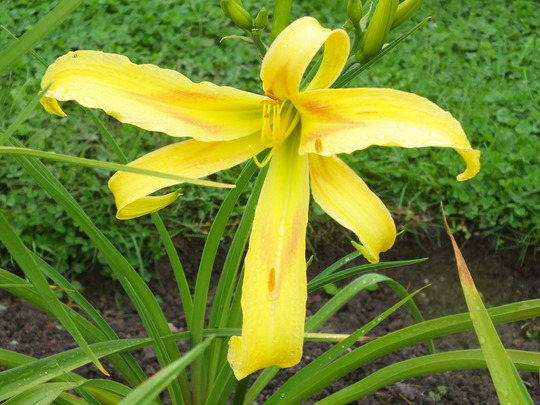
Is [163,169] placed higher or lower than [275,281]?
higher

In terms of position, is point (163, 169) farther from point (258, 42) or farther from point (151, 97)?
point (258, 42)

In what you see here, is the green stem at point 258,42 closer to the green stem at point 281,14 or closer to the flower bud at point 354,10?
the green stem at point 281,14

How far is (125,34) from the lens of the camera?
123 inches

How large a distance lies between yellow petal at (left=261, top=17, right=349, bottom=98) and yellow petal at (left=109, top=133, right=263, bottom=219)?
0.41ft

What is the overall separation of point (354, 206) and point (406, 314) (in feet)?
4.45

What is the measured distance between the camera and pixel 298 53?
105 centimetres

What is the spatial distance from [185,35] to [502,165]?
1.45m

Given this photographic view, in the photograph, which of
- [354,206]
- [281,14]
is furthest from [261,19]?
[354,206]

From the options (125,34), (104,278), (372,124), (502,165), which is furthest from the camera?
(125,34)

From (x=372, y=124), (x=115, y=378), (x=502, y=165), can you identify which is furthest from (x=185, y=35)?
(x=372, y=124)

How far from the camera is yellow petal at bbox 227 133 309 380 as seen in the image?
104 centimetres

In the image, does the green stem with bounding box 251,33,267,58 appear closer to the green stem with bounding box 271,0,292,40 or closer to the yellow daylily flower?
the green stem with bounding box 271,0,292,40

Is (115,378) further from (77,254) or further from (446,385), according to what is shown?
(446,385)

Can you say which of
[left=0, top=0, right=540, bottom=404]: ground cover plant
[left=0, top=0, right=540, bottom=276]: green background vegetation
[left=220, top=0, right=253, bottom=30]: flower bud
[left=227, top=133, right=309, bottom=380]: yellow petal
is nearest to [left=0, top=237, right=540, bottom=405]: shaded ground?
[left=0, top=0, right=540, bottom=276]: green background vegetation
